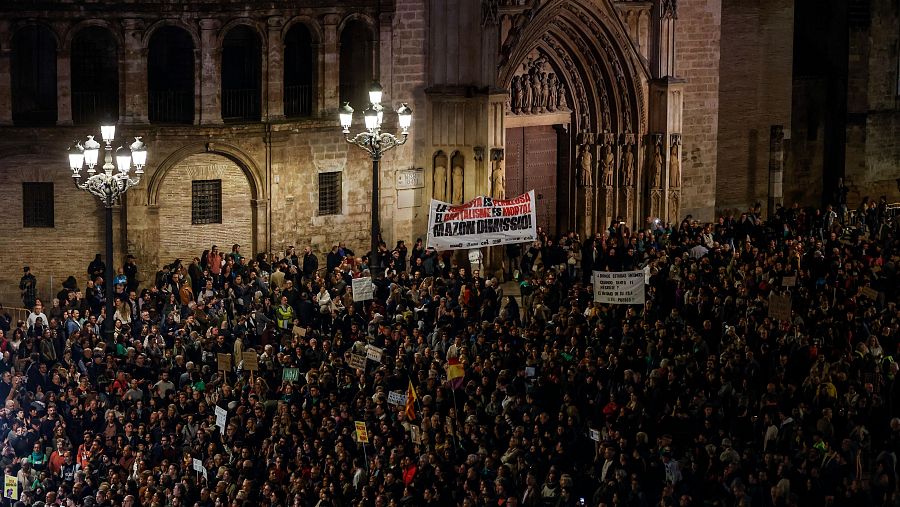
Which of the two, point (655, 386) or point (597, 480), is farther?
point (655, 386)

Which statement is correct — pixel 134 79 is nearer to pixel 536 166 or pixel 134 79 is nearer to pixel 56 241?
pixel 56 241

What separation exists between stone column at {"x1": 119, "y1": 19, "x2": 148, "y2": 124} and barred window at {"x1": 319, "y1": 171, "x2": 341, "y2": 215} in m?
4.60

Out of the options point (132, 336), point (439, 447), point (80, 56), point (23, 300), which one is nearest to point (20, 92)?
point (80, 56)

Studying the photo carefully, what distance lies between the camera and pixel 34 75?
142 feet

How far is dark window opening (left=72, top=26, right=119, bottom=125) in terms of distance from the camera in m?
42.7

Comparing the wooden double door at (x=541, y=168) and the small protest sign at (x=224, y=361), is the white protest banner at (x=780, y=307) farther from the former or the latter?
the wooden double door at (x=541, y=168)

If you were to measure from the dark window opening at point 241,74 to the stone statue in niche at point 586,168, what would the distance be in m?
8.77

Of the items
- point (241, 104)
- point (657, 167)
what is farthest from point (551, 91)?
point (241, 104)

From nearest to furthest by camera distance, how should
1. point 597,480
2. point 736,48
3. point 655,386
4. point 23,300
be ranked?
point 597,480 → point 655,386 → point 23,300 → point 736,48

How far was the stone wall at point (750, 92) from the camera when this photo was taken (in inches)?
2029

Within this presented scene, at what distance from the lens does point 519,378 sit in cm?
3075

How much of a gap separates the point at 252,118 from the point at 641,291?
12.3 meters

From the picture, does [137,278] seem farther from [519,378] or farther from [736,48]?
[736,48]

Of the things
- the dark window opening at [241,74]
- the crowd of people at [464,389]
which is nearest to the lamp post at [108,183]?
the crowd of people at [464,389]
